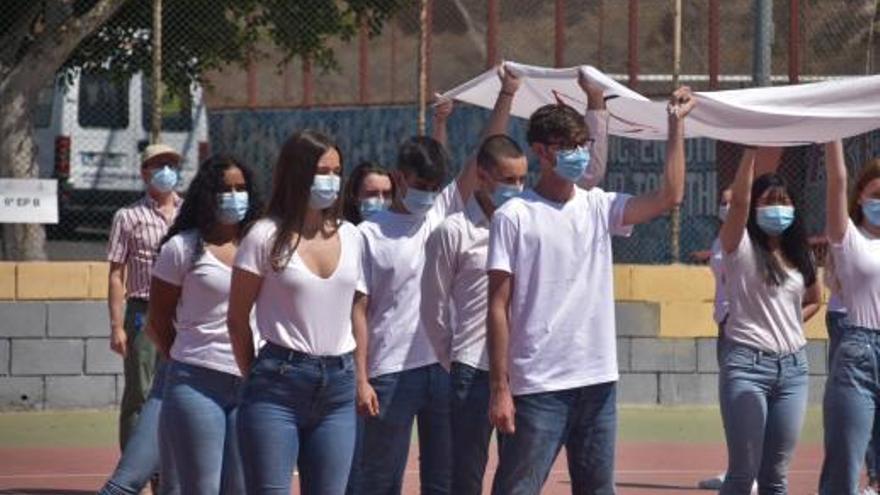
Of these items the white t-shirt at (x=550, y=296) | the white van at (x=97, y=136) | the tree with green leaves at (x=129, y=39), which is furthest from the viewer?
the white van at (x=97, y=136)

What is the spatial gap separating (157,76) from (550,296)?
841cm

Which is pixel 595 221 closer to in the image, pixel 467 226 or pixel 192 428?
pixel 467 226

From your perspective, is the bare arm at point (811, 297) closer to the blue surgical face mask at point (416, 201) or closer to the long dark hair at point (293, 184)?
the blue surgical face mask at point (416, 201)

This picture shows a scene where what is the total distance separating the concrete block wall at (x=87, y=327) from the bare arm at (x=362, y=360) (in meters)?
6.74

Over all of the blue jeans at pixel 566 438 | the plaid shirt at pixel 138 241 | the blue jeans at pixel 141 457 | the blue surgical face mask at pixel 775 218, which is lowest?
the blue jeans at pixel 141 457

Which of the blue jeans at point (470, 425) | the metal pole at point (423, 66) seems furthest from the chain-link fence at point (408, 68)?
the blue jeans at point (470, 425)

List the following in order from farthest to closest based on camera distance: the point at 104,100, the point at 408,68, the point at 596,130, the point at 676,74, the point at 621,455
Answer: the point at 408,68, the point at 104,100, the point at 676,74, the point at 621,455, the point at 596,130

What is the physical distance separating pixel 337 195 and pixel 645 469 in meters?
6.10

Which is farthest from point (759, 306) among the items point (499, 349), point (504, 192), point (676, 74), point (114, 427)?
point (676, 74)

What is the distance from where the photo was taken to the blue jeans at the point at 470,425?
345 inches

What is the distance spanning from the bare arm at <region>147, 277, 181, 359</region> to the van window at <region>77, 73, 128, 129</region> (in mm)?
8559

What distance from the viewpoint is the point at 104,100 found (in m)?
18.7

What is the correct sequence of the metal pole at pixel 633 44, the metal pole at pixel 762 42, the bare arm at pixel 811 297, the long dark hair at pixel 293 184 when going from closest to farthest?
the long dark hair at pixel 293 184, the bare arm at pixel 811 297, the metal pole at pixel 762 42, the metal pole at pixel 633 44

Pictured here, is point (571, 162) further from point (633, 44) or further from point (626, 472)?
point (633, 44)
